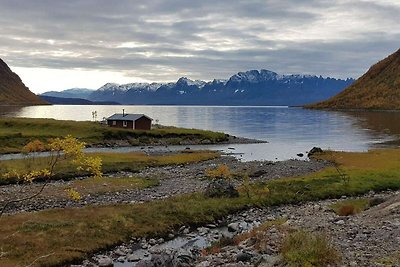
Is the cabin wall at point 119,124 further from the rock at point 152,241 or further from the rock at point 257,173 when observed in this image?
the rock at point 152,241

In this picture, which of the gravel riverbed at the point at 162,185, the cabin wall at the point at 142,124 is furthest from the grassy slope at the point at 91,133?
the gravel riverbed at the point at 162,185

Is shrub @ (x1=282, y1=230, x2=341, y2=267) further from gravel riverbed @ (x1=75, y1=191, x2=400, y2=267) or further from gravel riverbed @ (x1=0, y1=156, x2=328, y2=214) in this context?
gravel riverbed @ (x1=0, y1=156, x2=328, y2=214)

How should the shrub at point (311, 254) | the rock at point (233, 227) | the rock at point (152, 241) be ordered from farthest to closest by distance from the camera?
1. the rock at point (233, 227)
2. the rock at point (152, 241)
3. the shrub at point (311, 254)

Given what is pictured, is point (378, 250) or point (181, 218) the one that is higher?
point (378, 250)

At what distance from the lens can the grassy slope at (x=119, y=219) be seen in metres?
29.1

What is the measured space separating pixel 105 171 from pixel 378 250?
50.5 m

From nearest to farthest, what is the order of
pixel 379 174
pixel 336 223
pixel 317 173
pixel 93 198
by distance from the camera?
pixel 336 223, pixel 93 198, pixel 379 174, pixel 317 173

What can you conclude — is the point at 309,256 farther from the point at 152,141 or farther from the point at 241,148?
the point at 152,141

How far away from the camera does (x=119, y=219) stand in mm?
35156

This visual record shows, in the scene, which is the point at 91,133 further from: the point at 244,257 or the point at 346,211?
the point at 244,257

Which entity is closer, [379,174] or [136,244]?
[136,244]

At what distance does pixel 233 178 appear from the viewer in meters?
59.6

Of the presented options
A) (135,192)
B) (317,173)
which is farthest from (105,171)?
(317,173)

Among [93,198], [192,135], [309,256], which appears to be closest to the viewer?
[309,256]
